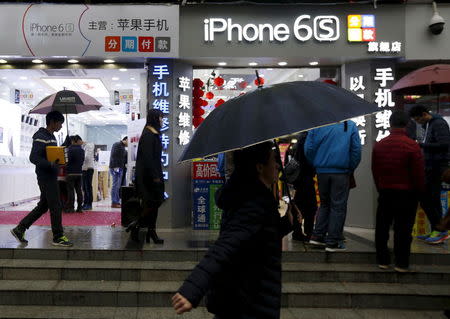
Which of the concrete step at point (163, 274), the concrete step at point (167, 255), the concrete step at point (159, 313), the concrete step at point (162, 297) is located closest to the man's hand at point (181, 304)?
the concrete step at point (159, 313)

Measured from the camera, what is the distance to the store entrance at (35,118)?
840cm

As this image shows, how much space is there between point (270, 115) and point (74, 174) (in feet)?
28.3

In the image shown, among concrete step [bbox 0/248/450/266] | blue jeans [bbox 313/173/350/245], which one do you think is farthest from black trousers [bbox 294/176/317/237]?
concrete step [bbox 0/248/450/266]

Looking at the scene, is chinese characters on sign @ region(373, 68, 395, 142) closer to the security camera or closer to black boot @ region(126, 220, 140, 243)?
the security camera

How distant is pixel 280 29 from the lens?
7484 mm

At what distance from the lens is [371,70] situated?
7621mm

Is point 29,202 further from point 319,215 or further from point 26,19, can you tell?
point 319,215

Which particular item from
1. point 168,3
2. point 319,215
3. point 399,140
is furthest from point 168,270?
point 168,3

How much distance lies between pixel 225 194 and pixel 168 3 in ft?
20.2

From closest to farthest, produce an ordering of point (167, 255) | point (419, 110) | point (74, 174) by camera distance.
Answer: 1. point (167, 255)
2. point (419, 110)
3. point (74, 174)

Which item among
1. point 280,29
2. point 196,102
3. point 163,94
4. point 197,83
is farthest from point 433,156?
point 163,94

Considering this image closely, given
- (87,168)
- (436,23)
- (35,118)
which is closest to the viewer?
(436,23)

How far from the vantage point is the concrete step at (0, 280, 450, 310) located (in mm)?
4555

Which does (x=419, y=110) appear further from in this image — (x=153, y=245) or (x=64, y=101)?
(x=64, y=101)
